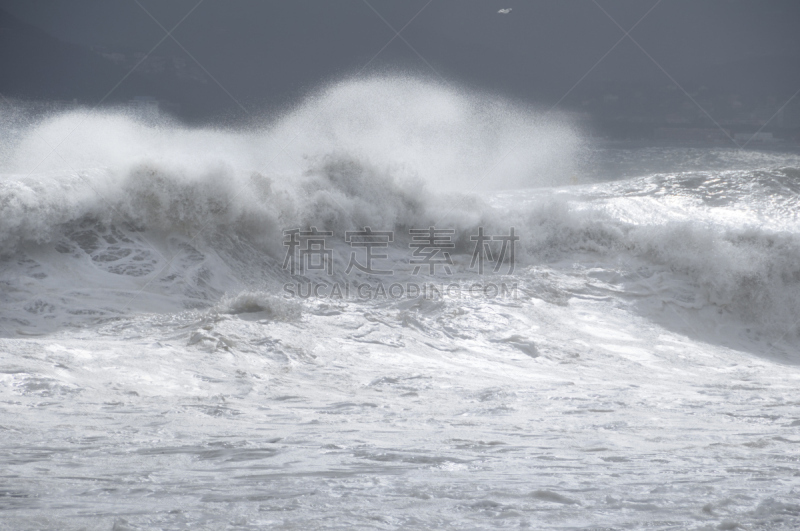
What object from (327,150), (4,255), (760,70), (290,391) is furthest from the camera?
(760,70)

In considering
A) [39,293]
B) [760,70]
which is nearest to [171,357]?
[39,293]

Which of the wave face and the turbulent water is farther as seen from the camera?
the wave face

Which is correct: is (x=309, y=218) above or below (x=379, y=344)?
above

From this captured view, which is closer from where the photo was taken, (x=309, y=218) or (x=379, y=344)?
(x=379, y=344)

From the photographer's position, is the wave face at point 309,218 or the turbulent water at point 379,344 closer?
the turbulent water at point 379,344

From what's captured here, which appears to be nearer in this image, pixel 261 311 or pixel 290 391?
pixel 290 391

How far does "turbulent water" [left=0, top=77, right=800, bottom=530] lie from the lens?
254cm

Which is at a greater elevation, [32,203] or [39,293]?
[32,203]

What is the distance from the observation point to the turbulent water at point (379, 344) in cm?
254

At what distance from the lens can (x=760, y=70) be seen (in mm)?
40125

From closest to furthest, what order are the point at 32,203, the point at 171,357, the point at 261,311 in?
the point at 171,357 < the point at 261,311 < the point at 32,203

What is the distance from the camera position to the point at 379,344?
5.50 metres

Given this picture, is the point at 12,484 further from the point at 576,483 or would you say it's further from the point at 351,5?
the point at 351,5

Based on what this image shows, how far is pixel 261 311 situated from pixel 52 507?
3.45 m
